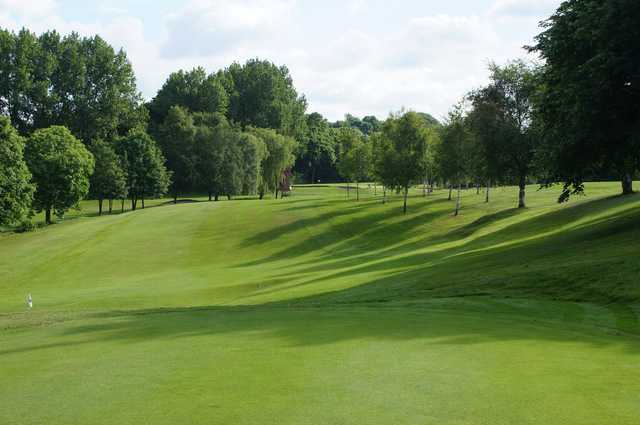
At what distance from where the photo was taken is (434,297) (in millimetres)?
24172

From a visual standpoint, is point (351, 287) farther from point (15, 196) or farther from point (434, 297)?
point (15, 196)

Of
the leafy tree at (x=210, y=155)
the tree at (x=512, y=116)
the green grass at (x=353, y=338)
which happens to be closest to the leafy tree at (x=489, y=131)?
the tree at (x=512, y=116)

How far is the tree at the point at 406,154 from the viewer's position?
67.5 metres

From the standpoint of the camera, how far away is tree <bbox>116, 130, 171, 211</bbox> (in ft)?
320

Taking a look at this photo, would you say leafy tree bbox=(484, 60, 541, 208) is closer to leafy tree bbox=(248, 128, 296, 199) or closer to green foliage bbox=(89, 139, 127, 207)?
leafy tree bbox=(248, 128, 296, 199)

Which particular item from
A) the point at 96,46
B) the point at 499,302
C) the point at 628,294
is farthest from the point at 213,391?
the point at 96,46

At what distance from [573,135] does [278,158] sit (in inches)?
3068

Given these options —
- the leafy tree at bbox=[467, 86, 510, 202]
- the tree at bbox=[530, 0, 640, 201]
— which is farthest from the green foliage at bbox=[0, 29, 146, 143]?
the tree at bbox=[530, 0, 640, 201]

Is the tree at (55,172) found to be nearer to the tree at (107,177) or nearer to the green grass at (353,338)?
the tree at (107,177)

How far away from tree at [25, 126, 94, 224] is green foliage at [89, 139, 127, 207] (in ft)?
40.4

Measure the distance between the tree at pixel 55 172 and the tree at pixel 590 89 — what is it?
5916 centimetres

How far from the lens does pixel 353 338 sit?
1363cm

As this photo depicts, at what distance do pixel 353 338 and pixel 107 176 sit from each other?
3326 inches

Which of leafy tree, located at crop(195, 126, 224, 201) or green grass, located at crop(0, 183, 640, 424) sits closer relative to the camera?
green grass, located at crop(0, 183, 640, 424)
